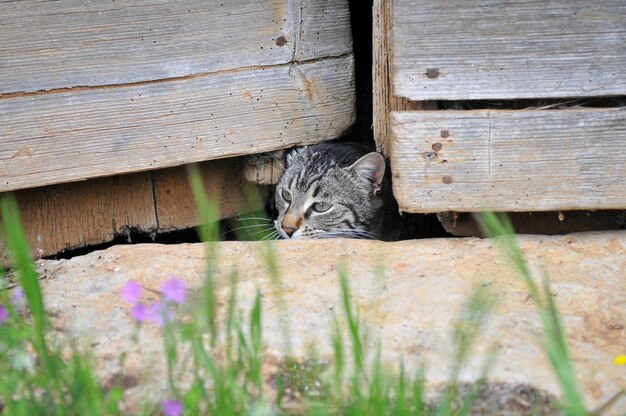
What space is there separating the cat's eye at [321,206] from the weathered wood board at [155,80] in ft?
2.45

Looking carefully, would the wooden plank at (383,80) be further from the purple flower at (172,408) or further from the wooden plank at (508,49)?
the purple flower at (172,408)

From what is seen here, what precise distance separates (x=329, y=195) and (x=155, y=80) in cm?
136

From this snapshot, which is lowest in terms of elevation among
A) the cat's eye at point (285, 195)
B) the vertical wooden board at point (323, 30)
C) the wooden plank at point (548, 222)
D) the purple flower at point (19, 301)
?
the cat's eye at point (285, 195)

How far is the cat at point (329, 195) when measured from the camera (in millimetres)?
4578

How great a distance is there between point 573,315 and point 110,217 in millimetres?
2263

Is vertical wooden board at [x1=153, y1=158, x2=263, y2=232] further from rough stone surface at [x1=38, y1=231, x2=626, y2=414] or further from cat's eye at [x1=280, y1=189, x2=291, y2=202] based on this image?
rough stone surface at [x1=38, y1=231, x2=626, y2=414]

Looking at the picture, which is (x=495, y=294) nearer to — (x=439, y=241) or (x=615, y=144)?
(x=439, y=241)

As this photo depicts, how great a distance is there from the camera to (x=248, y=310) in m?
2.82

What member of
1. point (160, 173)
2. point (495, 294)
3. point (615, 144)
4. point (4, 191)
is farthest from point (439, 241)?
point (4, 191)

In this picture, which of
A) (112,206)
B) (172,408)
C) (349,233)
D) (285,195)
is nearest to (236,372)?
(172,408)

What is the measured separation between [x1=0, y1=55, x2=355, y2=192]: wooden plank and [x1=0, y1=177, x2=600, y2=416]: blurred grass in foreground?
1.15 m

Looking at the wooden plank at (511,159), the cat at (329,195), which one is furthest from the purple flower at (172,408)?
the cat at (329,195)

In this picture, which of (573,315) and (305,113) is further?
(305,113)

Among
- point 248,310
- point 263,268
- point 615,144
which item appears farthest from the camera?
point 615,144
